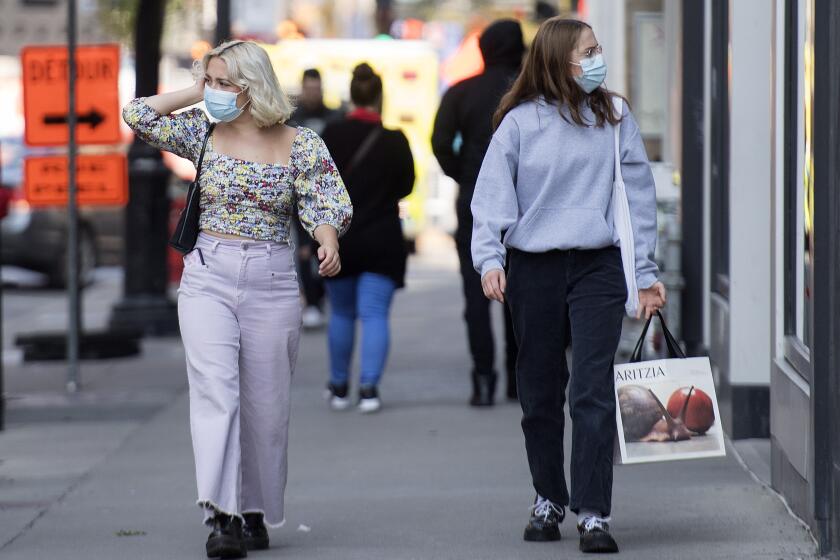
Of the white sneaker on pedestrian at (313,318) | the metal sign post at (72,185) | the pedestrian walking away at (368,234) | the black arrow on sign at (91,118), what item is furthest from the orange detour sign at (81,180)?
the white sneaker on pedestrian at (313,318)

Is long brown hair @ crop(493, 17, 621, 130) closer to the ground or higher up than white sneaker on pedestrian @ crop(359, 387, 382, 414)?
higher up

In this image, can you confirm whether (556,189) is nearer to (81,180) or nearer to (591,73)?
(591,73)

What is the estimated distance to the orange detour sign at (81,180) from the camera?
36.5 feet

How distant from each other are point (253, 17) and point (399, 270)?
97.7 feet

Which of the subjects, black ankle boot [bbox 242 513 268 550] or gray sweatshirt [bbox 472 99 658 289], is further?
black ankle boot [bbox 242 513 268 550]

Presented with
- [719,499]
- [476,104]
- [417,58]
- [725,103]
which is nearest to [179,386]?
[476,104]

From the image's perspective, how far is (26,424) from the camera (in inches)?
370

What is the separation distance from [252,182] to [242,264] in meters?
0.28

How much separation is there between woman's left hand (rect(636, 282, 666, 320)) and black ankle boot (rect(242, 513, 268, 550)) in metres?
1.50

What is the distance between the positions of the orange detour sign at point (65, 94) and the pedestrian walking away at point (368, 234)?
210cm

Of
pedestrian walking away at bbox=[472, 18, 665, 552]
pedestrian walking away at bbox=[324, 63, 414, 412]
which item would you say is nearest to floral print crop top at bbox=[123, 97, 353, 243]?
pedestrian walking away at bbox=[472, 18, 665, 552]

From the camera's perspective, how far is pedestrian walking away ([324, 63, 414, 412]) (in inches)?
367

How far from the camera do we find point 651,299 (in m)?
5.66

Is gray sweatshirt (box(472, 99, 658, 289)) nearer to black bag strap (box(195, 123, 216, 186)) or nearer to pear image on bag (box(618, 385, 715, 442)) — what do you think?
pear image on bag (box(618, 385, 715, 442))
